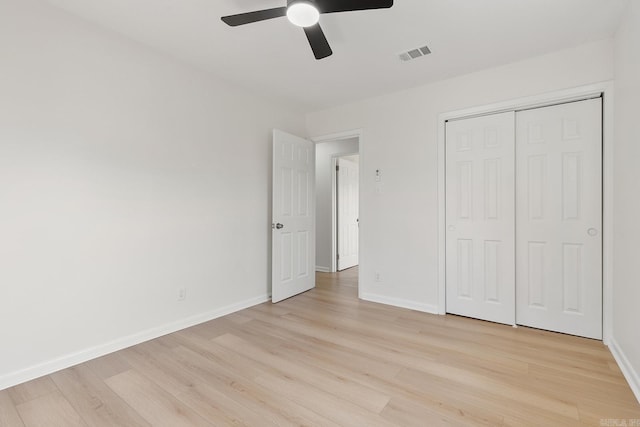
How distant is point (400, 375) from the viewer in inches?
79.9

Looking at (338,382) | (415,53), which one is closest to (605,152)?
(415,53)

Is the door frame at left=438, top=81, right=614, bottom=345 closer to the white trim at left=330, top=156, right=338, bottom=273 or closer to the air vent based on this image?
the air vent

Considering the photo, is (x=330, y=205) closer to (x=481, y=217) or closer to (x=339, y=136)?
(x=339, y=136)

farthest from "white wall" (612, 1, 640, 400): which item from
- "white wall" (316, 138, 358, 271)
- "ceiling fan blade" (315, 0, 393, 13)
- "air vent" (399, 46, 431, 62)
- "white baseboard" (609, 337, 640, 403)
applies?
"white wall" (316, 138, 358, 271)

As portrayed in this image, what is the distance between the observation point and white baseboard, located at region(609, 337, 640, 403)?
5.84 feet

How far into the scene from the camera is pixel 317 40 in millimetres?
1984

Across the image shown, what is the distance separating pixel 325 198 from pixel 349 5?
12.9 feet

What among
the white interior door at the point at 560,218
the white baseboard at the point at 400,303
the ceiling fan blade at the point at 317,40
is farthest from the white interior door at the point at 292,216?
the white interior door at the point at 560,218

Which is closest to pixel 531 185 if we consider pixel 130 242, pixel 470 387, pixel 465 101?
pixel 465 101

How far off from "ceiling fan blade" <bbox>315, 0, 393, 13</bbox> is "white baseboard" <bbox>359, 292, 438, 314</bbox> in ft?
9.36

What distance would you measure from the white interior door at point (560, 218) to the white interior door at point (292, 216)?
2.43 meters

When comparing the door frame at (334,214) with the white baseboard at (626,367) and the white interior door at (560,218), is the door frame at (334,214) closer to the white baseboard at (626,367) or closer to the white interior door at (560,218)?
the white interior door at (560,218)

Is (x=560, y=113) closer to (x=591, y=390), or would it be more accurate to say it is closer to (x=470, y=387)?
(x=591, y=390)

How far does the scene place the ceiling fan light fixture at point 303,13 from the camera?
1652mm
